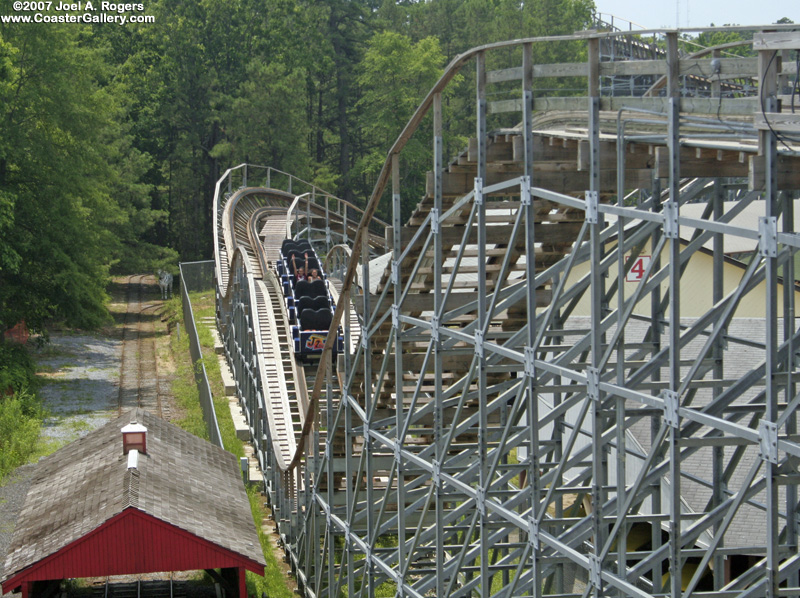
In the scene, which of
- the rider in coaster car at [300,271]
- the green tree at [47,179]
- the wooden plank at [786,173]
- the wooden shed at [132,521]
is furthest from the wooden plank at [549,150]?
the green tree at [47,179]

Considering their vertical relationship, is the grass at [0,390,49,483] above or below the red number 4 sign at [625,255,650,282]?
below

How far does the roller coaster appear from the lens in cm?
701

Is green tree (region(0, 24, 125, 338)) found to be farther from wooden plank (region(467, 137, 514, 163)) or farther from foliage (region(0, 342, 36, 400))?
wooden plank (region(467, 137, 514, 163))

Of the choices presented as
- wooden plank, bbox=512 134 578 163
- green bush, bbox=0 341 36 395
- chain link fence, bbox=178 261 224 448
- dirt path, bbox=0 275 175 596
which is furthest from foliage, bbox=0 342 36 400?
wooden plank, bbox=512 134 578 163

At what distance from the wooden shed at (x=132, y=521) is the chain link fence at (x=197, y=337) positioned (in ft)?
14.1

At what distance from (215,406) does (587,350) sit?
1707 centimetres

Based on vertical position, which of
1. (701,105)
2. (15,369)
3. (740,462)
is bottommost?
(15,369)

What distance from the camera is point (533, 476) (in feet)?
29.3

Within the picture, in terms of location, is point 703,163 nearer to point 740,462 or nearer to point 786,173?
point 786,173

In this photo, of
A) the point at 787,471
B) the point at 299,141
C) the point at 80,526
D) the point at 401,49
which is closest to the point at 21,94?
the point at 80,526

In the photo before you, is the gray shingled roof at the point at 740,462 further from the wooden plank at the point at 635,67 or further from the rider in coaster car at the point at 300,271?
the rider in coaster car at the point at 300,271

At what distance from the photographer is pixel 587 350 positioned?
11312 millimetres

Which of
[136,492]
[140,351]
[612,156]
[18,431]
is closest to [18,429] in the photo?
[18,431]

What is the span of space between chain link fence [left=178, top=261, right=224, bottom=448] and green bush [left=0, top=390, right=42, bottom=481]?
12.5 feet
